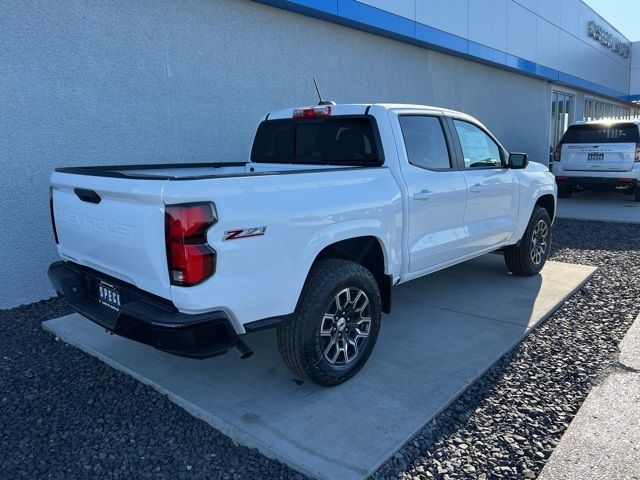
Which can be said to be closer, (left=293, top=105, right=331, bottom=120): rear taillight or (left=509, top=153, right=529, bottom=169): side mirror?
(left=293, top=105, right=331, bottom=120): rear taillight

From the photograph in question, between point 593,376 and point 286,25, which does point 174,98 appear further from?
point 593,376

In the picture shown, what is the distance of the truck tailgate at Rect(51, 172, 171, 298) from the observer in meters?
2.62

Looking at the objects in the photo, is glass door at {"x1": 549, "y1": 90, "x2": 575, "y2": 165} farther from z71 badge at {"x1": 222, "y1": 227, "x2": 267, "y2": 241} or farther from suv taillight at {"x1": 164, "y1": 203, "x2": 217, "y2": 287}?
suv taillight at {"x1": 164, "y1": 203, "x2": 217, "y2": 287}

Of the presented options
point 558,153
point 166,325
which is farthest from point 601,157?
point 166,325

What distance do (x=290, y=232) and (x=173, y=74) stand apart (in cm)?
414

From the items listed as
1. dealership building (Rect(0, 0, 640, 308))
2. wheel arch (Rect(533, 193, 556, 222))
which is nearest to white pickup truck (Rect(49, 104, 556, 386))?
wheel arch (Rect(533, 193, 556, 222))

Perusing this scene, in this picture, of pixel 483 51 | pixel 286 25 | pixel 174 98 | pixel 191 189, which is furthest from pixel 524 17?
pixel 191 189

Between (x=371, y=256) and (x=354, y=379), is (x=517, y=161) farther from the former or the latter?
(x=354, y=379)

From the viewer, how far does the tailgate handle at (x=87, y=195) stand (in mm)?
3021

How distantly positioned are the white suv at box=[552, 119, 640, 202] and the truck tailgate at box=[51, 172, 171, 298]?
11.5 meters

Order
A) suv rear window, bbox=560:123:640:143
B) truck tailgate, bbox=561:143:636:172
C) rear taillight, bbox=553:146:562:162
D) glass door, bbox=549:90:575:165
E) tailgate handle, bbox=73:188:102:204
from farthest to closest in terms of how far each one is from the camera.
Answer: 1. glass door, bbox=549:90:575:165
2. rear taillight, bbox=553:146:562:162
3. suv rear window, bbox=560:123:640:143
4. truck tailgate, bbox=561:143:636:172
5. tailgate handle, bbox=73:188:102:204

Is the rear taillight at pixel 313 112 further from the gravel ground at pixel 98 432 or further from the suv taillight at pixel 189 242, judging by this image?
the gravel ground at pixel 98 432

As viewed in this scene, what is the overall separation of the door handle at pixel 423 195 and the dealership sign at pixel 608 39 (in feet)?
70.8

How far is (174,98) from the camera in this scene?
20.3 ft
